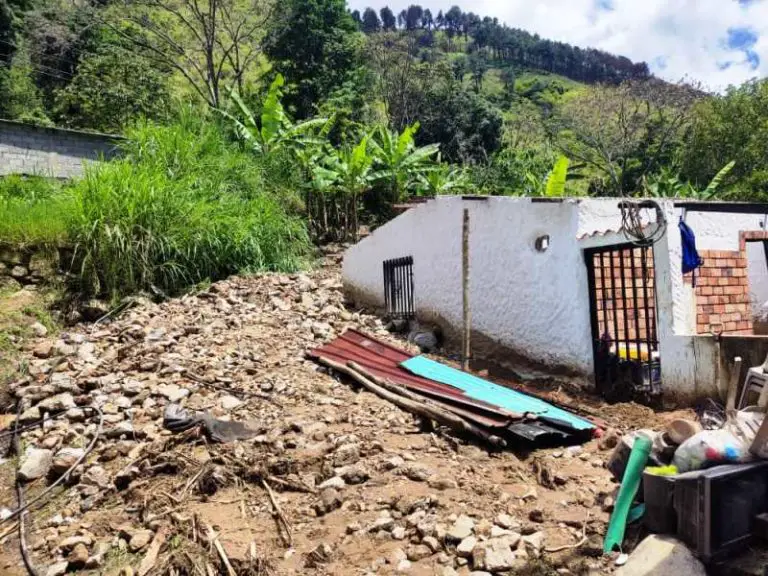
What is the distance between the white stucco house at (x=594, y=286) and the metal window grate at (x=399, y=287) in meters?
0.70

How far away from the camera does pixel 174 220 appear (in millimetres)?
8758

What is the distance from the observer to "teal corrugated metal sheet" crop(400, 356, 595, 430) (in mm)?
4609

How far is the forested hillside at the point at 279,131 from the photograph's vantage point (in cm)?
888

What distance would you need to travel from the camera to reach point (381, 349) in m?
6.69

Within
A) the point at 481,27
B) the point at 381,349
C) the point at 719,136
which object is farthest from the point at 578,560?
the point at 481,27

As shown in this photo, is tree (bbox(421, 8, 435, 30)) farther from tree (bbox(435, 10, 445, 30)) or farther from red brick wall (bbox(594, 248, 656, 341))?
red brick wall (bbox(594, 248, 656, 341))

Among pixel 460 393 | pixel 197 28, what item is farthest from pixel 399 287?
pixel 197 28

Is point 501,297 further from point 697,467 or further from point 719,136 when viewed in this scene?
A: point 719,136

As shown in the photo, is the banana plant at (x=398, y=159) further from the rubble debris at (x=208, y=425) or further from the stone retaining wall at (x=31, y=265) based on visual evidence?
the rubble debris at (x=208, y=425)

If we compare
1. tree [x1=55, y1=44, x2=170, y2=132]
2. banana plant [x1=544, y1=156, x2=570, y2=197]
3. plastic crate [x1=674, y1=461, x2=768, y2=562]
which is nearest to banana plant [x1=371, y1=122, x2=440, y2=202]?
banana plant [x1=544, y1=156, x2=570, y2=197]

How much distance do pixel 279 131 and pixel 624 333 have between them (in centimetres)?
955

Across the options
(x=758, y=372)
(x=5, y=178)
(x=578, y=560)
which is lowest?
(x=578, y=560)

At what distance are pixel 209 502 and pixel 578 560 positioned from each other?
224cm

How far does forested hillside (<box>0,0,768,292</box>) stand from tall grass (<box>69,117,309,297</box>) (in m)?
0.03
